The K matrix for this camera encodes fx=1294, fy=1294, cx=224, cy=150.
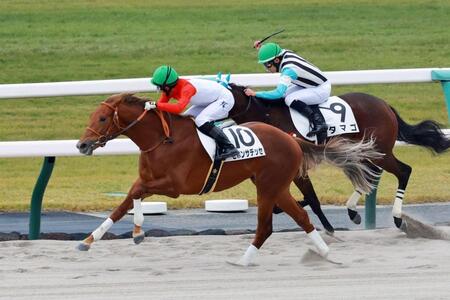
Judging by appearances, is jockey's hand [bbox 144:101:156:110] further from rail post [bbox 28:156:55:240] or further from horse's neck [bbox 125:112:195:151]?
rail post [bbox 28:156:55:240]

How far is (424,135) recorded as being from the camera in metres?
11.2

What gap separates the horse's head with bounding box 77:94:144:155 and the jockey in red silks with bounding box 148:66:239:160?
0.82 feet

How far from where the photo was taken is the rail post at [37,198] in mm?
10125

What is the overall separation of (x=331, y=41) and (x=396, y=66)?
7.36ft

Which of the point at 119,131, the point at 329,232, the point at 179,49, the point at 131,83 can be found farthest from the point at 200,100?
the point at 179,49

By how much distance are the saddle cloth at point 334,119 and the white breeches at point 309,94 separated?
0.23 ft

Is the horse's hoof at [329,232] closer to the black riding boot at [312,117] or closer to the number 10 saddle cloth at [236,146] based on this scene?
the black riding boot at [312,117]

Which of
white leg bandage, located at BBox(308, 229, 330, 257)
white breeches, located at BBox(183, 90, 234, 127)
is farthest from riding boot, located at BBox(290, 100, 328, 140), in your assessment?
white leg bandage, located at BBox(308, 229, 330, 257)

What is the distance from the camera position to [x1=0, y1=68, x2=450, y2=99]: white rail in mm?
10773

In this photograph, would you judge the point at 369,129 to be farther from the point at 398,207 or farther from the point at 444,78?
the point at 444,78

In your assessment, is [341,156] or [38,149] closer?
[341,156]

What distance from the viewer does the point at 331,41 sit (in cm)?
2330

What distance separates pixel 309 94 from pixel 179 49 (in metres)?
12.2

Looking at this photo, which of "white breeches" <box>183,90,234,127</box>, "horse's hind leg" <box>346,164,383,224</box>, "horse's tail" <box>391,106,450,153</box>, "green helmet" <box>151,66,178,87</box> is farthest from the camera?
"horse's tail" <box>391,106,450,153</box>
